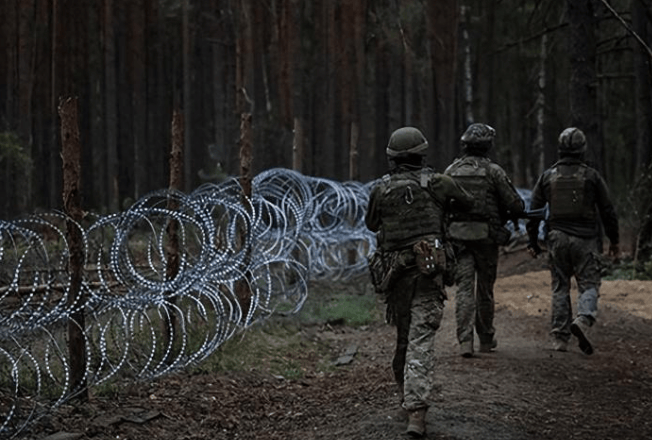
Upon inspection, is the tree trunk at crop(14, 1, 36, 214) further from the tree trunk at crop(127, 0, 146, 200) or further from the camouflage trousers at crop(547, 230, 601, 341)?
the camouflage trousers at crop(547, 230, 601, 341)

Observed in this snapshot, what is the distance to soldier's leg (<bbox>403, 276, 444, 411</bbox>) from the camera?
21.1ft

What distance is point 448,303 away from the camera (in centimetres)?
1507

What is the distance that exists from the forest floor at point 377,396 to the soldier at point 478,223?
1.63 ft

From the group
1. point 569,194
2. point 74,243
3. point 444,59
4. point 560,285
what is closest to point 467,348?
point 560,285

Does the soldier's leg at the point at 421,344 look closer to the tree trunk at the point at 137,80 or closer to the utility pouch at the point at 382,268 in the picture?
the utility pouch at the point at 382,268

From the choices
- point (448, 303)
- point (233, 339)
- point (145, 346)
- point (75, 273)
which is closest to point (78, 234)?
point (75, 273)

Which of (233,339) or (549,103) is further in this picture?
(549,103)

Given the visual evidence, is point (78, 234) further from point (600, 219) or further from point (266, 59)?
point (266, 59)

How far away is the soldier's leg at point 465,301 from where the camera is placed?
30.3 ft

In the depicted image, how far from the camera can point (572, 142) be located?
9.60 m

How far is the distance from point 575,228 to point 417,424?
12.8 ft

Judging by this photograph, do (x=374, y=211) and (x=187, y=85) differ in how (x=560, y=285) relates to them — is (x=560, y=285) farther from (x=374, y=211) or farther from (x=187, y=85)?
(x=187, y=85)

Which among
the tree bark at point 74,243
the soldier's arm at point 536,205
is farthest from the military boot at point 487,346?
the tree bark at point 74,243

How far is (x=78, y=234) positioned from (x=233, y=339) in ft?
10.8
